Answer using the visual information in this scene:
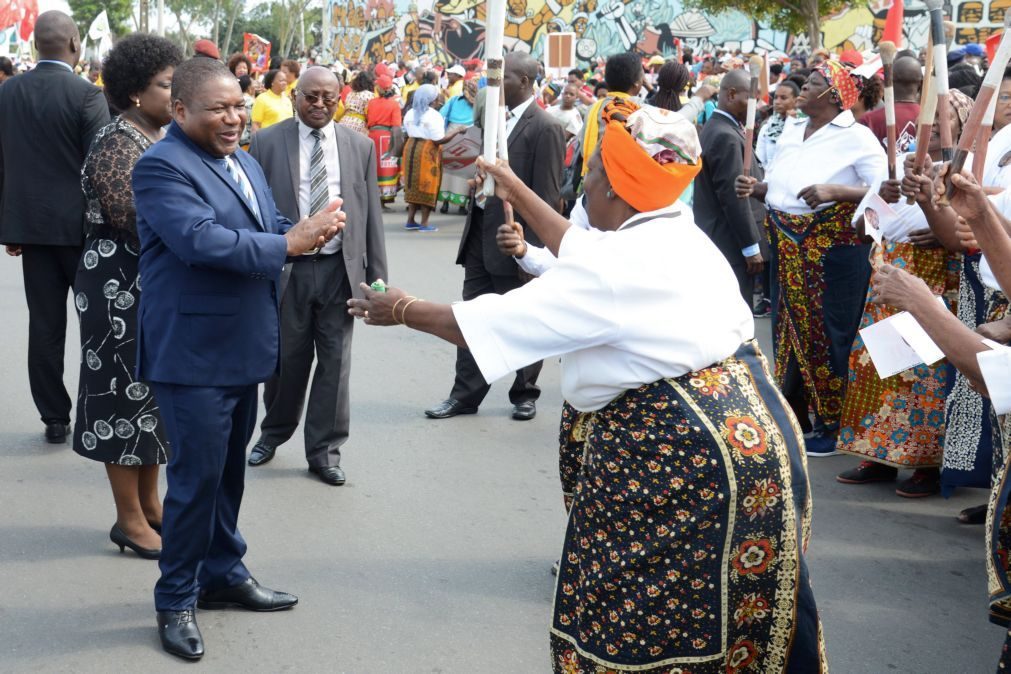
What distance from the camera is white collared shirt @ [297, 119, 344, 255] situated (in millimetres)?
5344

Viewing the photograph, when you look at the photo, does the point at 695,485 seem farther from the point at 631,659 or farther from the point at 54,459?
the point at 54,459

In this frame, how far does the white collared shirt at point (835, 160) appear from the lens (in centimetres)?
581

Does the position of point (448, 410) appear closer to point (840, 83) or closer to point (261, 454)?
point (261, 454)

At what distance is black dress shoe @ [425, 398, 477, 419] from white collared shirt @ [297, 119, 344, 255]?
1618 millimetres

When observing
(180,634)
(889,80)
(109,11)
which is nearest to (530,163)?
(889,80)

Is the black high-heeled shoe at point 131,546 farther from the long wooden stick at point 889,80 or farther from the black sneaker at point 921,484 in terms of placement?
the black sneaker at point 921,484

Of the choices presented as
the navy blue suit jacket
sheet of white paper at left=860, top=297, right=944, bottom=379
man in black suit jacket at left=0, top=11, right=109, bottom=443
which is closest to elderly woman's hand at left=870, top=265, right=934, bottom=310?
sheet of white paper at left=860, top=297, right=944, bottom=379

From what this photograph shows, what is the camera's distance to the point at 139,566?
14.8 ft

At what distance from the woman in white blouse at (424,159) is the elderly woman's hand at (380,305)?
11.6 m

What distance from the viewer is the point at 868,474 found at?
230 inches

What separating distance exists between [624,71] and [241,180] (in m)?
3.93

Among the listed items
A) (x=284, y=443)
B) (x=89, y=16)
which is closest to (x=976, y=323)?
(x=284, y=443)

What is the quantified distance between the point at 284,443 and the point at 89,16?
64521 mm

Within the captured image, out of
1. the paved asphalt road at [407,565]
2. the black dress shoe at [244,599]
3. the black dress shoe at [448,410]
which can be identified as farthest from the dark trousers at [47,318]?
the black dress shoe at [244,599]
